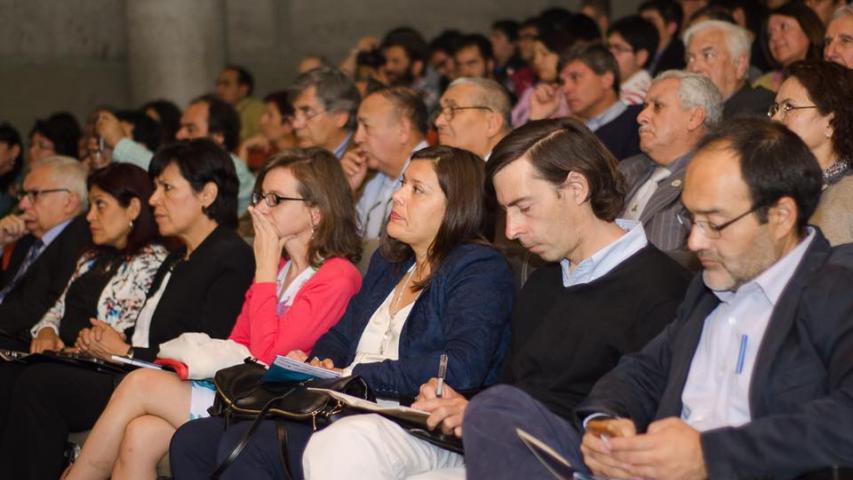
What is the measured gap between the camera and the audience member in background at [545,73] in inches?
261

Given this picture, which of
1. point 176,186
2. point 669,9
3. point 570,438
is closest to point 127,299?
point 176,186

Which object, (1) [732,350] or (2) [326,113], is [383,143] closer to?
(2) [326,113]

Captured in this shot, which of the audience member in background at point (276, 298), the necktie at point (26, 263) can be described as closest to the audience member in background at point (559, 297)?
the audience member in background at point (276, 298)

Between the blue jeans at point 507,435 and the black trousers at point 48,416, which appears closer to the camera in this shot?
the blue jeans at point 507,435

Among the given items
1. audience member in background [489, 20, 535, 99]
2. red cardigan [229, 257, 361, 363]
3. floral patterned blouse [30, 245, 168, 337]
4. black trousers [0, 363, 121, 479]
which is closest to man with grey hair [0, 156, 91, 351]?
floral patterned blouse [30, 245, 168, 337]

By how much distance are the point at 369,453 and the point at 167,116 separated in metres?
5.15

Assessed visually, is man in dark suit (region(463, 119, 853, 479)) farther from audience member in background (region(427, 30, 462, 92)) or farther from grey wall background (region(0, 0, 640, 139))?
grey wall background (region(0, 0, 640, 139))

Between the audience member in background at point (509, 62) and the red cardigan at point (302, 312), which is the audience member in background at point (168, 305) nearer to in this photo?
the red cardigan at point (302, 312)

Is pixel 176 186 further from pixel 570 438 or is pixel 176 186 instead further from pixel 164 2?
pixel 164 2

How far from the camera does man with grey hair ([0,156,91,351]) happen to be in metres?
5.16

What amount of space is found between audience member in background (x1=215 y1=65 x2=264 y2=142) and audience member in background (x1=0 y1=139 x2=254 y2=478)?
14.1 feet

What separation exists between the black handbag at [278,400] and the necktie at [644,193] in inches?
64.6

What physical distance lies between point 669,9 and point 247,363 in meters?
5.28

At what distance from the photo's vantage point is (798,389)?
247cm
